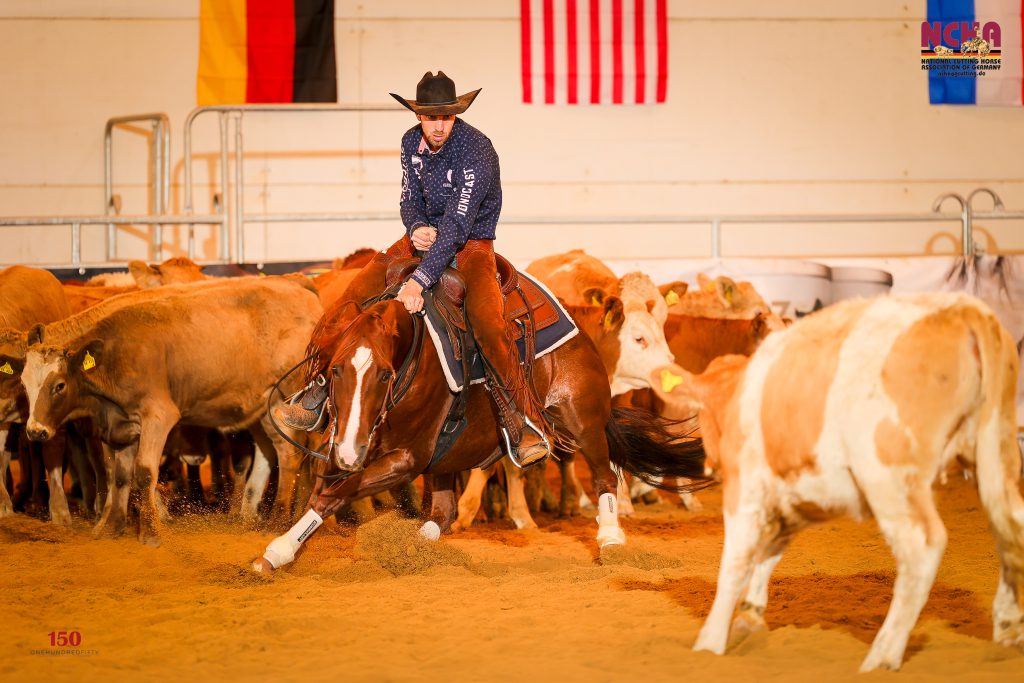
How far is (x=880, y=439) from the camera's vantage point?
3.64 meters

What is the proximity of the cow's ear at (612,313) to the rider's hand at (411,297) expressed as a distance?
260 cm

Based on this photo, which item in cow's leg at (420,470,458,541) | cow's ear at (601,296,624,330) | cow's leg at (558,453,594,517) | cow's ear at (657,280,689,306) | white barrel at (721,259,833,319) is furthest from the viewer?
white barrel at (721,259,833,319)

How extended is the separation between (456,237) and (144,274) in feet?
14.5

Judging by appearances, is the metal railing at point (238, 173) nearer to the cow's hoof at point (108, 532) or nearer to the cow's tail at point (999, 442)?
the cow's hoof at point (108, 532)

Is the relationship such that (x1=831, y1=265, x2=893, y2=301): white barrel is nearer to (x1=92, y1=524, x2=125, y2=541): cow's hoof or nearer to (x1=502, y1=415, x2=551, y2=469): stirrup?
(x1=502, y1=415, x2=551, y2=469): stirrup

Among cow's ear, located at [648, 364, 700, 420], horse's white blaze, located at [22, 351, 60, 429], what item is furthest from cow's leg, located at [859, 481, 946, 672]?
horse's white blaze, located at [22, 351, 60, 429]

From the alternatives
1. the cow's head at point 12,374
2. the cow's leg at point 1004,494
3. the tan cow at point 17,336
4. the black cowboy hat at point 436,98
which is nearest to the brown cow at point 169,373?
the cow's head at point 12,374

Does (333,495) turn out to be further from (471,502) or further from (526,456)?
(471,502)

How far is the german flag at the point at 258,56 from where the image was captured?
12.4m

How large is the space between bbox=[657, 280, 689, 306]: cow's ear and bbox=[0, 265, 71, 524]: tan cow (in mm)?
4632

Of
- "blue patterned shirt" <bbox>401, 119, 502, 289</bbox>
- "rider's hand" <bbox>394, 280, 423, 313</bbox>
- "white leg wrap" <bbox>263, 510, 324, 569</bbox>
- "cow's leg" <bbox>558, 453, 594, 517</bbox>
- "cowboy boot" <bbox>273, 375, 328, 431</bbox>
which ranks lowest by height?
"cow's leg" <bbox>558, 453, 594, 517</bbox>

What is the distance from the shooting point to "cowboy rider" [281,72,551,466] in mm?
5871

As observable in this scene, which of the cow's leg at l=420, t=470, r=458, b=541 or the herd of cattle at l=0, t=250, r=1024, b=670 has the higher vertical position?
the herd of cattle at l=0, t=250, r=1024, b=670

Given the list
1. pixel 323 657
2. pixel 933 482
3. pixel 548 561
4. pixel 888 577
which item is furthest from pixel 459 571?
pixel 933 482
